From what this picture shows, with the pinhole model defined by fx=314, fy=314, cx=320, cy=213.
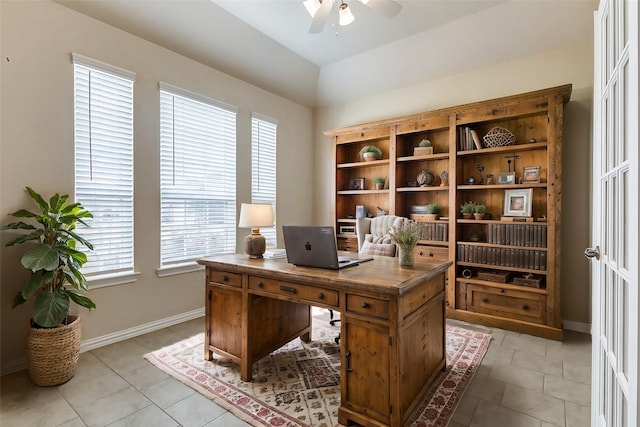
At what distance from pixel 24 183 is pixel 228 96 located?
2200 millimetres

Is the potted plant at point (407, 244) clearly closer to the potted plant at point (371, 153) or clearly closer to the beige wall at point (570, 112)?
the beige wall at point (570, 112)

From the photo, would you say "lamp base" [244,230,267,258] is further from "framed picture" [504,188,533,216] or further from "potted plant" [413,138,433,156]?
"framed picture" [504,188,533,216]

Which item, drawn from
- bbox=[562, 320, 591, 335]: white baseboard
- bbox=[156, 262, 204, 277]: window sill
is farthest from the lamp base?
bbox=[562, 320, 591, 335]: white baseboard

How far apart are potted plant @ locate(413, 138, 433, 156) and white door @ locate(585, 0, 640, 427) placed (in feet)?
7.35

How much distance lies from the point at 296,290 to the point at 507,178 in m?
2.76

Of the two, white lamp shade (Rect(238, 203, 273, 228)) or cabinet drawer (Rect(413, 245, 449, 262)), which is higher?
white lamp shade (Rect(238, 203, 273, 228))

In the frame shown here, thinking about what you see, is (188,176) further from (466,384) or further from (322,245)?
(466,384)

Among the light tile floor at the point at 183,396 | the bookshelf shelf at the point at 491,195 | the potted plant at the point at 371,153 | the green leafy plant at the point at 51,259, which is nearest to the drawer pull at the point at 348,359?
the light tile floor at the point at 183,396

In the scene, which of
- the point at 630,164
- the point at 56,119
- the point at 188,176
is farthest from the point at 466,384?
the point at 56,119

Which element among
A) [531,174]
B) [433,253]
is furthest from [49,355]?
[531,174]

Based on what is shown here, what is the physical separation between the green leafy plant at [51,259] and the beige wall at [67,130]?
22 centimetres

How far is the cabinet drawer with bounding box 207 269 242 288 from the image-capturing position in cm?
225

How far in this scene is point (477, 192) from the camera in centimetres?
370

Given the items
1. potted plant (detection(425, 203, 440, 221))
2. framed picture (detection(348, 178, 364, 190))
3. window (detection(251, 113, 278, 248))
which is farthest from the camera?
framed picture (detection(348, 178, 364, 190))
